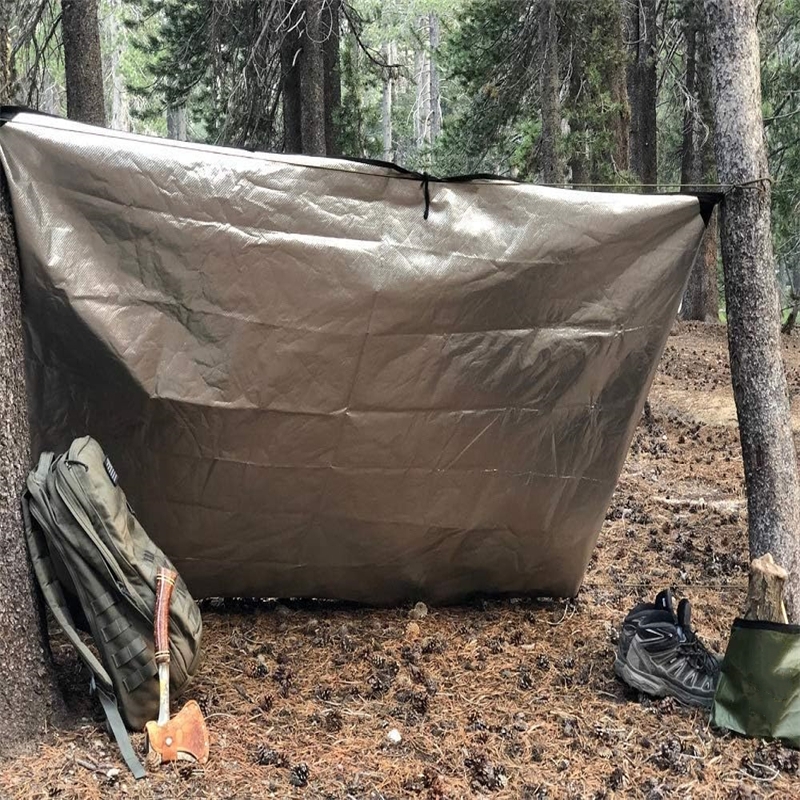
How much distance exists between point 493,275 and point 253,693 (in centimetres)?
190

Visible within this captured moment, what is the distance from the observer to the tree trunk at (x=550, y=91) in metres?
8.70

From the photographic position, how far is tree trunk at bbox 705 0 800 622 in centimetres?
354

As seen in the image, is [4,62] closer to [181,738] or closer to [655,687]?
[181,738]

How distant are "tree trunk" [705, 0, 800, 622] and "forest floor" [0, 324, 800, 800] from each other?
726 mm

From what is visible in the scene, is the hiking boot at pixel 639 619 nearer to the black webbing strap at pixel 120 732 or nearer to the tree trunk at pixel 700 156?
the black webbing strap at pixel 120 732

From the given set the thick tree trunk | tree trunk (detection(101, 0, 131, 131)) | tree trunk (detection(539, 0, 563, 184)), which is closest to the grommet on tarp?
tree trunk (detection(539, 0, 563, 184))

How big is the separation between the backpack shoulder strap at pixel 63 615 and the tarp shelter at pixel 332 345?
566mm

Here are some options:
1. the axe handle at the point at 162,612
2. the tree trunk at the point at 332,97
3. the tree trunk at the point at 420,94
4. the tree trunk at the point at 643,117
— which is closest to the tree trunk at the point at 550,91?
the tree trunk at the point at 332,97

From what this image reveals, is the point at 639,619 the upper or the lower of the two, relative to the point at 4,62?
lower

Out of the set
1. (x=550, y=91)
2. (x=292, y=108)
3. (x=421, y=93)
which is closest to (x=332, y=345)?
(x=550, y=91)

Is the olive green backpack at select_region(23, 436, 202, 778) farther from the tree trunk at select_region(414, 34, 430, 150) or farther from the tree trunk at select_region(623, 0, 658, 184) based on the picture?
the tree trunk at select_region(414, 34, 430, 150)

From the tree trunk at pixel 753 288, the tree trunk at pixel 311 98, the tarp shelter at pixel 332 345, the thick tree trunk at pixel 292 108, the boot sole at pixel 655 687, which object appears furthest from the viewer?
the thick tree trunk at pixel 292 108

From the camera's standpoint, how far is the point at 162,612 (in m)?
2.64

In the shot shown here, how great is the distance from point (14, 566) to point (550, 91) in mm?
7800
